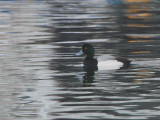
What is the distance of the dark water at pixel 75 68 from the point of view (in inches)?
500

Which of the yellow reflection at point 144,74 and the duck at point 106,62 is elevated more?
the duck at point 106,62

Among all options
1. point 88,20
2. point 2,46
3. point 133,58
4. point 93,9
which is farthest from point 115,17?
point 133,58

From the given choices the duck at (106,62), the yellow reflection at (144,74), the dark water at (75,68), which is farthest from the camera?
the duck at (106,62)

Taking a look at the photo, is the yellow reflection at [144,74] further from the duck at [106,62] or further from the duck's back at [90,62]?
the duck's back at [90,62]

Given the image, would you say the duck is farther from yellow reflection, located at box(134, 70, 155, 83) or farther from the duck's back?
yellow reflection, located at box(134, 70, 155, 83)

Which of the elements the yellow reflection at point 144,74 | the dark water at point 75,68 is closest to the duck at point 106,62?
the dark water at point 75,68

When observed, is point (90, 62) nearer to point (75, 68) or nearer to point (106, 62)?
point (106, 62)

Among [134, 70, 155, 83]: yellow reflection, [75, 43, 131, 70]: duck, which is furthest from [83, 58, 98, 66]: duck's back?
[134, 70, 155, 83]: yellow reflection

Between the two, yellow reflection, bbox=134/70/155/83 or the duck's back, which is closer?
yellow reflection, bbox=134/70/155/83

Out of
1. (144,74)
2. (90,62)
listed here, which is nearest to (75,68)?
(90,62)

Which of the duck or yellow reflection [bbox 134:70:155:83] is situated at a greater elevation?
the duck

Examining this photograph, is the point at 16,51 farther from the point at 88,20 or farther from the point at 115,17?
the point at 115,17

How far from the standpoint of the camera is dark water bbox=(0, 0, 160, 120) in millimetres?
12695

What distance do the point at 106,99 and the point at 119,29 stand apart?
53.4ft
